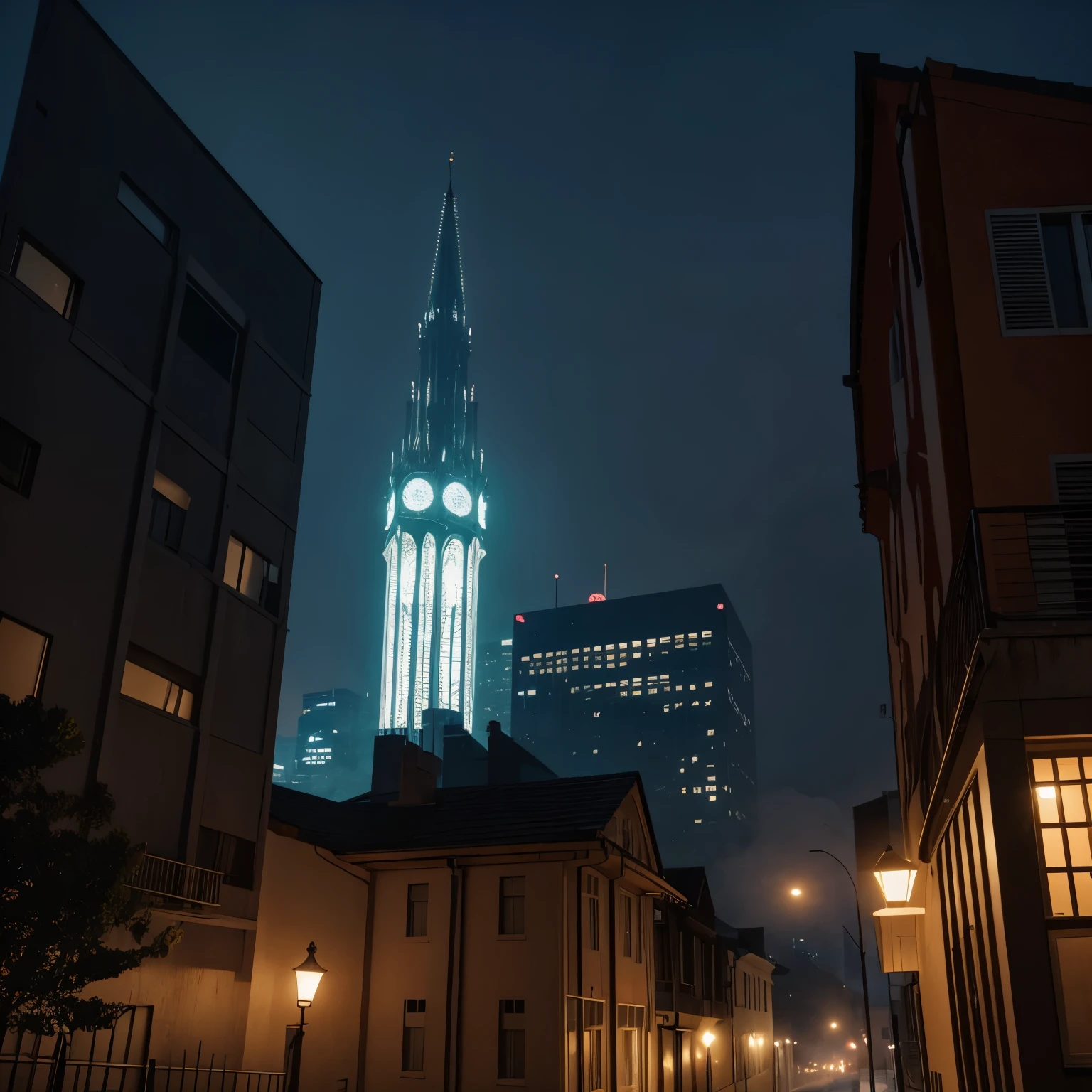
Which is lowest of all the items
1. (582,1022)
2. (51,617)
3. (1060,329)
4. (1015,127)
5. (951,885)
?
(582,1022)

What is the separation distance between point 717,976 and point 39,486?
129ft

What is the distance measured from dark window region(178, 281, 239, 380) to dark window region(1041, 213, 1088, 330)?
A: 16278 mm

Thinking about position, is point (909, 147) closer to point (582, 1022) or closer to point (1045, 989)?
point (1045, 989)

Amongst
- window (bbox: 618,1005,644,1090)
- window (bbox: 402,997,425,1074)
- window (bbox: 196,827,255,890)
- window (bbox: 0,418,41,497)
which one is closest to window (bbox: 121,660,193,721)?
window (bbox: 196,827,255,890)

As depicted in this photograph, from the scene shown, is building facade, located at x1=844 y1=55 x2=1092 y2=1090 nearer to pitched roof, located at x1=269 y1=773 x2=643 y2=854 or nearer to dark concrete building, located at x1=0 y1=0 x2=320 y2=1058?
pitched roof, located at x1=269 y1=773 x2=643 y2=854

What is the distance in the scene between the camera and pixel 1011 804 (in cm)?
878

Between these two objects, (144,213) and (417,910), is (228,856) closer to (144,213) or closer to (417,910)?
(417,910)

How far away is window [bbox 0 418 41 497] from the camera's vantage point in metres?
17.0

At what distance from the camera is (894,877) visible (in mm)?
16047

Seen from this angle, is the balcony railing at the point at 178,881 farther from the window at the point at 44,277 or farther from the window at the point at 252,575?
the window at the point at 44,277

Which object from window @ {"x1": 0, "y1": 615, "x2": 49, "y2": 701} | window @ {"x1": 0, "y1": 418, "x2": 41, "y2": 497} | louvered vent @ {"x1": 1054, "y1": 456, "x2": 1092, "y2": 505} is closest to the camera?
louvered vent @ {"x1": 1054, "y1": 456, "x2": 1092, "y2": 505}

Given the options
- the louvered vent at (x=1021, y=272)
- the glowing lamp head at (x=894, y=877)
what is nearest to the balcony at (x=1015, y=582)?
the louvered vent at (x=1021, y=272)

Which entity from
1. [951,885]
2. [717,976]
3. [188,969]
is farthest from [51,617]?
[717,976]

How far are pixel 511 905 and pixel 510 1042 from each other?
3239 mm
